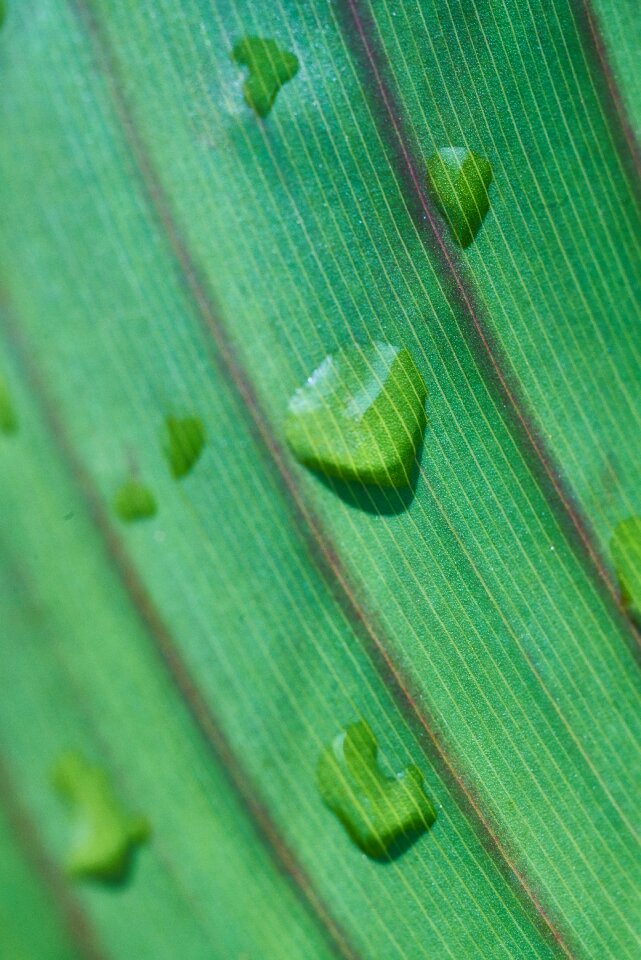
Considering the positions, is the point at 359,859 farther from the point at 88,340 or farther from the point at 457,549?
the point at 88,340

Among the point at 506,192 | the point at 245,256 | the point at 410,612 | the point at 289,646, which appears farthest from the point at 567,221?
the point at 289,646

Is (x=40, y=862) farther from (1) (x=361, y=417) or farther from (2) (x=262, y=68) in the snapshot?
(2) (x=262, y=68)

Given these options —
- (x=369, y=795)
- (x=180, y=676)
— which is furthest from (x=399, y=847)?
(x=180, y=676)

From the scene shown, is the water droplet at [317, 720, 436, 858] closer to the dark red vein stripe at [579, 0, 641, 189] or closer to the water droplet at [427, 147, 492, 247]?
the water droplet at [427, 147, 492, 247]

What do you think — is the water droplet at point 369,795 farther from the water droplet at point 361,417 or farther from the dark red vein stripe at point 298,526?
the water droplet at point 361,417

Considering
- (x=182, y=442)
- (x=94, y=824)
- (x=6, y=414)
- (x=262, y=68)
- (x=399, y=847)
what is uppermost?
(x=262, y=68)

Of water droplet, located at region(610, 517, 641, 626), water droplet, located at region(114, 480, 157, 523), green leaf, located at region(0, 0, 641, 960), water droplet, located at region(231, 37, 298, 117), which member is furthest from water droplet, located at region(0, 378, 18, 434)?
water droplet, located at region(610, 517, 641, 626)

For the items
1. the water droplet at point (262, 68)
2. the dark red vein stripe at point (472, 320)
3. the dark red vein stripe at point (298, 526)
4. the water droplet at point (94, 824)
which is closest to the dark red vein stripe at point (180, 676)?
the dark red vein stripe at point (298, 526)

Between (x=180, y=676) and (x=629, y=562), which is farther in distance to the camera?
(x=629, y=562)

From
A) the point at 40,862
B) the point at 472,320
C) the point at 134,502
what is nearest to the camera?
the point at 40,862
